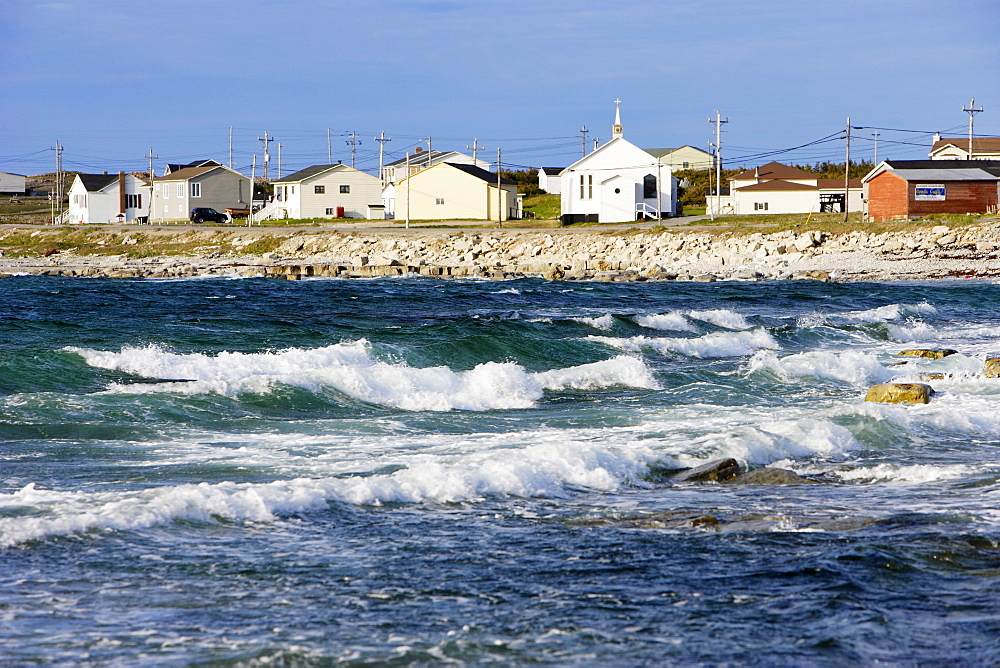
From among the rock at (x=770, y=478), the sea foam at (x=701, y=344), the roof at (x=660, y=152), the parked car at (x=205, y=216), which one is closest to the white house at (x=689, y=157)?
the roof at (x=660, y=152)

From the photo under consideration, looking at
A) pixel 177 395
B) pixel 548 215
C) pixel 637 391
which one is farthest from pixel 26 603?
pixel 548 215

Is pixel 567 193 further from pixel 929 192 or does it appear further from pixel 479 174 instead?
pixel 929 192

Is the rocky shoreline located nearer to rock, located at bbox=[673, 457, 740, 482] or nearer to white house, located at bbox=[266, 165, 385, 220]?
white house, located at bbox=[266, 165, 385, 220]

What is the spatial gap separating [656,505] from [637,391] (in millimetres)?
7956

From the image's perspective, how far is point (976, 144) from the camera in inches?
3440

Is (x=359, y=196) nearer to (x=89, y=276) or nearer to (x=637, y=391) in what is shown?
(x=89, y=276)

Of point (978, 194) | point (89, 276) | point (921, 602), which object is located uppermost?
point (978, 194)

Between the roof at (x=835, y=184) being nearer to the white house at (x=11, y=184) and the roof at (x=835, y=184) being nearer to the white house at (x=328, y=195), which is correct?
the white house at (x=328, y=195)

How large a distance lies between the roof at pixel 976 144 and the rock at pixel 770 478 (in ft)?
274

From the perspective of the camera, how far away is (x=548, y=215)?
79.4 m

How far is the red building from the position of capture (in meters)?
57.2

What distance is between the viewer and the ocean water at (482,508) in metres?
6.27

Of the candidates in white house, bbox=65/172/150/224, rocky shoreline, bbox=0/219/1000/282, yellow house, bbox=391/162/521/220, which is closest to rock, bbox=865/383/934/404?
rocky shoreline, bbox=0/219/1000/282

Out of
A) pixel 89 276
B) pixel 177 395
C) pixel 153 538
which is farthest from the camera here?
pixel 89 276
